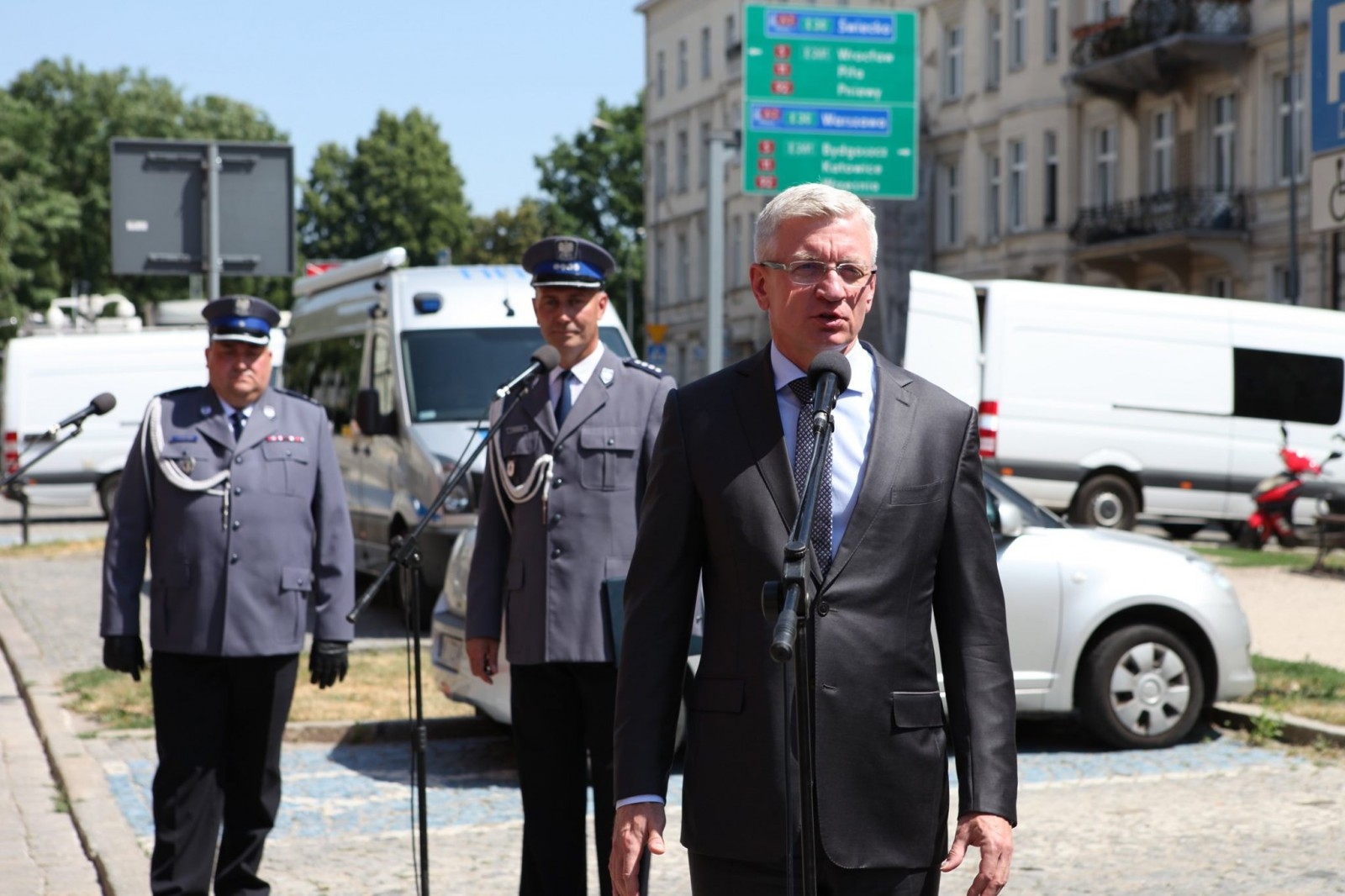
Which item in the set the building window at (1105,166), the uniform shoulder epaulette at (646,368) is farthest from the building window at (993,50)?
the uniform shoulder epaulette at (646,368)

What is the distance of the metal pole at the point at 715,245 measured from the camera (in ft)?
73.0

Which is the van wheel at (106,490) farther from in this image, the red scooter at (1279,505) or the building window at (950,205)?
the building window at (950,205)

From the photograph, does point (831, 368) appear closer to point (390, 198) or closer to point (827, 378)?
point (827, 378)

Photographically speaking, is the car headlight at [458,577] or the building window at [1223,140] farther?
the building window at [1223,140]

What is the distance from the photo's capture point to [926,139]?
166 ft

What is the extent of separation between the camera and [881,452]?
10.7 ft

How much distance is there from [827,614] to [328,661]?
319 cm

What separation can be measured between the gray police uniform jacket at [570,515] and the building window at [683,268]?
208 feet

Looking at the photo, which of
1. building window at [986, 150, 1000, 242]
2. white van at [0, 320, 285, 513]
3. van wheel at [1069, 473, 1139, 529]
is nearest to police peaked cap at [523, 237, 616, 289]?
van wheel at [1069, 473, 1139, 529]

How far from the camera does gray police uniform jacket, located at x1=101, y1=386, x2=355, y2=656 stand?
5.83 meters

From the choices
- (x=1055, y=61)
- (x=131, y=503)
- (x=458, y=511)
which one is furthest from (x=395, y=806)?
(x=1055, y=61)

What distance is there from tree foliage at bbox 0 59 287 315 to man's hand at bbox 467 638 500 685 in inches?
2180

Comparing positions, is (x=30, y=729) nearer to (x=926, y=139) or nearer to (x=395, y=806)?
(x=395, y=806)

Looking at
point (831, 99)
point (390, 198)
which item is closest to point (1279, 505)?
point (831, 99)
